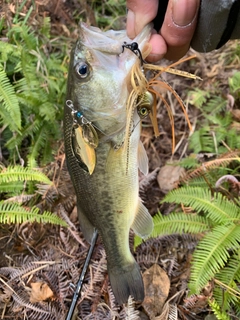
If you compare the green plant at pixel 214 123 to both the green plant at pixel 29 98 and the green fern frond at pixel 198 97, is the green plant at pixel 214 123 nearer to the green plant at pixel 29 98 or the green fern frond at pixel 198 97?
the green fern frond at pixel 198 97

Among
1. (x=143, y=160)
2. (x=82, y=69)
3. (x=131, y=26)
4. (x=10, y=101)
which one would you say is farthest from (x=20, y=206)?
(x=131, y=26)

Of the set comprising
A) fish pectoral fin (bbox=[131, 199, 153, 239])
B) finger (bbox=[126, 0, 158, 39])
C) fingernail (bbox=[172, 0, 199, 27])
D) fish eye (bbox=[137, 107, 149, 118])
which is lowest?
fish pectoral fin (bbox=[131, 199, 153, 239])

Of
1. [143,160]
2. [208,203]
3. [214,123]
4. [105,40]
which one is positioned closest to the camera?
[105,40]

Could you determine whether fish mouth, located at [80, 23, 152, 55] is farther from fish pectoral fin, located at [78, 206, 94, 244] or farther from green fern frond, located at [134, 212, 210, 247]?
green fern frond, located at [134, 212, 210, 247]

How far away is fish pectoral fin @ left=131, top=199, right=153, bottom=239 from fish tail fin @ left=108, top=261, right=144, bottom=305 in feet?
0.86

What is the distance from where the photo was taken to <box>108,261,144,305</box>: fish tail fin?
2.96 meters

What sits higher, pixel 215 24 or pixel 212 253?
pixel 215 24

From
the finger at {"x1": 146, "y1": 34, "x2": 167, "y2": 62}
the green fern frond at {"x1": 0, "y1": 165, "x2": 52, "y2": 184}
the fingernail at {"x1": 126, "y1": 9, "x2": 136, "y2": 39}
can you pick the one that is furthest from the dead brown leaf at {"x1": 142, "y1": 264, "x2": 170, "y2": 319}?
the fingernail at {"x1": 126, "y1": 9, "x2": 136, "y2": 39}

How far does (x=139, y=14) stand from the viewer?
2.47 meters

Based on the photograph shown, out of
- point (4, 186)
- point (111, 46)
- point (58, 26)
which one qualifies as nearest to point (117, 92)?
point (111, 46)

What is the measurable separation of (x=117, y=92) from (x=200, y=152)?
5.78 feet

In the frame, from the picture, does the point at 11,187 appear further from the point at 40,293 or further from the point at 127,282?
the point at 127,282

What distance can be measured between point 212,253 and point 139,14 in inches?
69.3

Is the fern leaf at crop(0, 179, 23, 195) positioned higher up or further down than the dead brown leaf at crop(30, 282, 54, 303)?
higher up
